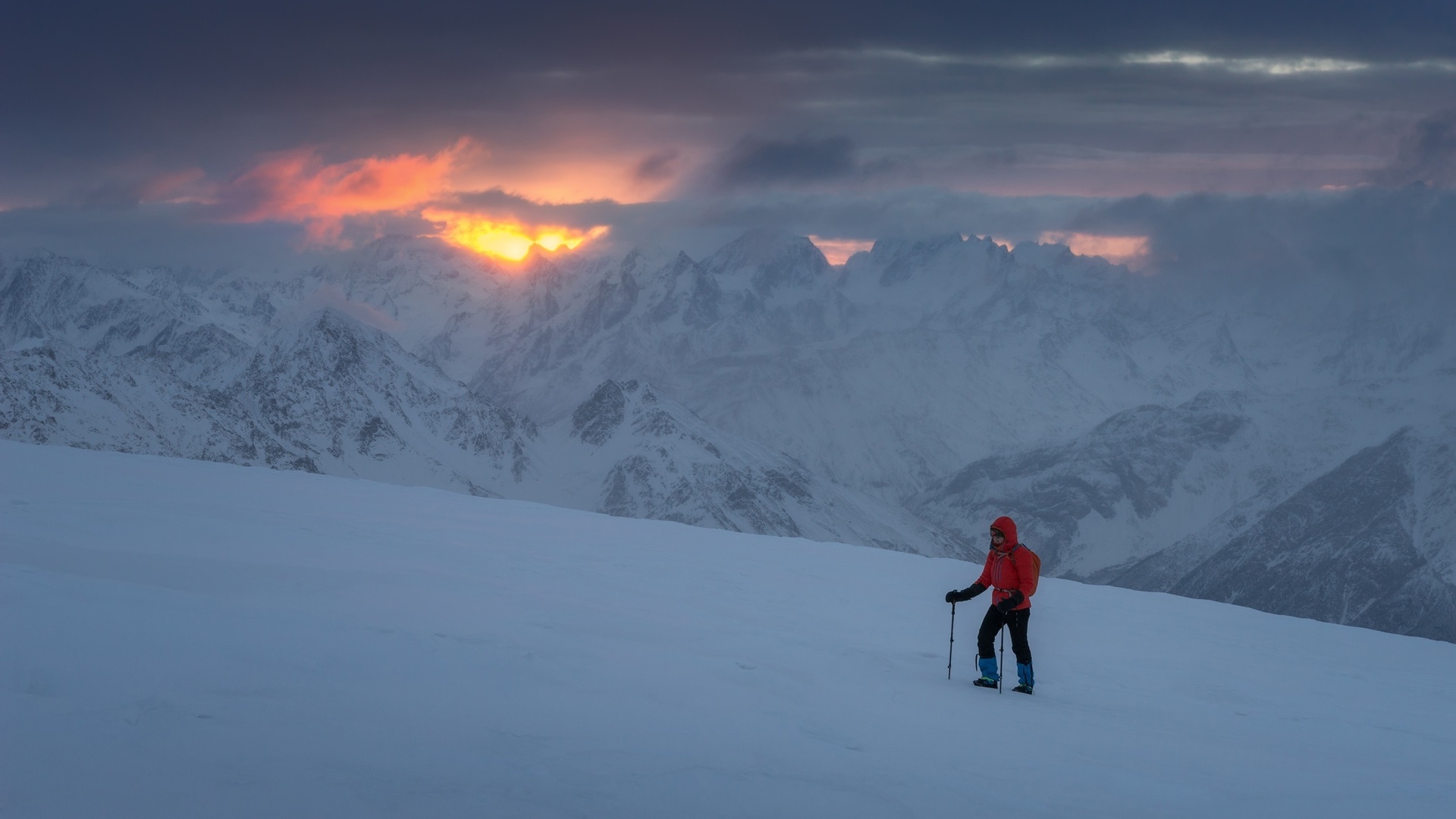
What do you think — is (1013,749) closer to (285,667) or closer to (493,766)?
(493,766)

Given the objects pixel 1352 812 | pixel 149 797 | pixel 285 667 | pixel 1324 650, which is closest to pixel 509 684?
pixel 285 667

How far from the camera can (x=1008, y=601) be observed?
534 inches

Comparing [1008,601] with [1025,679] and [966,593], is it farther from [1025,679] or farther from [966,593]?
[1025,679]

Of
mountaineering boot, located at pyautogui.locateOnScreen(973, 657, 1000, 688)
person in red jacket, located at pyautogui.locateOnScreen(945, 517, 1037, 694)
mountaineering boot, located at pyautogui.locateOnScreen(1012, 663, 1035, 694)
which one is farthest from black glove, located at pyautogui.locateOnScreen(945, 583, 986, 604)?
mountaineering boot, located at pyautogui.locateOnScreen(1012, 663, 1035, 694)

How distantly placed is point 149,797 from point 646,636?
7149 mm

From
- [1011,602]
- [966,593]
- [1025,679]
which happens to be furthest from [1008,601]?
[1025,679]

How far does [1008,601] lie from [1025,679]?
112 cm

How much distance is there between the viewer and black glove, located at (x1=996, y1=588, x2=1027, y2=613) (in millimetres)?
13547

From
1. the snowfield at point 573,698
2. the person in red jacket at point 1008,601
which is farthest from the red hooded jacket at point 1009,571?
the snowfield at point 573,698

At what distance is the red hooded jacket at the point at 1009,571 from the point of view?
532 inches

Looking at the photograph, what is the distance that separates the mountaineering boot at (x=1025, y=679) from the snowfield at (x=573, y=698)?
0.23 meters

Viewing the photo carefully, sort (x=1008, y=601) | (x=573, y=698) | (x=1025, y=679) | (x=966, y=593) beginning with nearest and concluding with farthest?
(x=573, y=698) → (x=1008, y=601) → (x=1025, y=679) → (x=966, y=593)

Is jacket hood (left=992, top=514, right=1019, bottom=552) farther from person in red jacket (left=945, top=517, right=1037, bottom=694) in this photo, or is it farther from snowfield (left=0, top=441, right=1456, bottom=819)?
snowfield (left=0, top=441, right=1456, bottom=819)

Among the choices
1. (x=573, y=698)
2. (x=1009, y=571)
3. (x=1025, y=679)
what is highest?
(x=1009, y=571)
